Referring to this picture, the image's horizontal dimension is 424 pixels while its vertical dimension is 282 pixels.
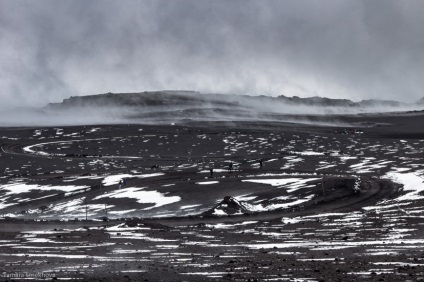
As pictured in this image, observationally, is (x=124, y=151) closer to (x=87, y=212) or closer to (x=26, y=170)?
(x=26, y=170)

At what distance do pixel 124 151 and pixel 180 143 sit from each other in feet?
Answer: 42.6

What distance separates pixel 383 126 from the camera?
613ft

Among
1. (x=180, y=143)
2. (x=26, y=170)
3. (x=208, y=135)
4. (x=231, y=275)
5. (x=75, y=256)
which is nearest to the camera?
(x=231, y=275)

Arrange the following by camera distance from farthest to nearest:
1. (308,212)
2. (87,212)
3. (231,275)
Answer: (87,212) → (308,212) → (231,275)

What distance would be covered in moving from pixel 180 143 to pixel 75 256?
4493 inches

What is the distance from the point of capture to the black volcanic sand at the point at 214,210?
29.6 metres

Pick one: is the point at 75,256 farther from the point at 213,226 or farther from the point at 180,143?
the point at 180,143

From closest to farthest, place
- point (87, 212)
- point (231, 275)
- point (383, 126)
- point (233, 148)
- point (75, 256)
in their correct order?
point (231, 275) → point (75, 256) → point (87, 212) → point (233, 148) → point (383, 126)

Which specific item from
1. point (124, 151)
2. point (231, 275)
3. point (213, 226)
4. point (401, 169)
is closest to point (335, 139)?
point (124, 151)

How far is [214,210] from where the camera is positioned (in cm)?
6625

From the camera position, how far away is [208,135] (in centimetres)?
16188

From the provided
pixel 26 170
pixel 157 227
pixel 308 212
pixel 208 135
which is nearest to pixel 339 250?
pixel 157 227

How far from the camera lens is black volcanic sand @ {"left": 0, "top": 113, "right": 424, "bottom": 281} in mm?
29594

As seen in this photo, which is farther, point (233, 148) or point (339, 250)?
point (233, 148)
